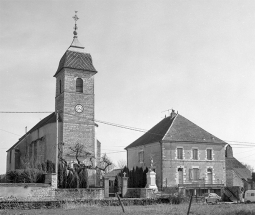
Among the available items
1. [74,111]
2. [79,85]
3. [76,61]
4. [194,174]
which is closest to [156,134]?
[194,174]

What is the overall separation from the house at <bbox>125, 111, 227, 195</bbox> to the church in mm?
6629

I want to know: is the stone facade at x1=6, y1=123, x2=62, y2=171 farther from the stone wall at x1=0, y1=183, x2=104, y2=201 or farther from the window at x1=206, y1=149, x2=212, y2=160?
the window at x1=206, y1=149, x2=212, y2=160

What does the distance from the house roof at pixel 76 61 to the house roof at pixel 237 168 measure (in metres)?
25.7

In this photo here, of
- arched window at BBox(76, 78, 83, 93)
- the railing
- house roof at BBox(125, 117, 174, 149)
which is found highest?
→ arched window at BBox(76, 78, 83, 93)

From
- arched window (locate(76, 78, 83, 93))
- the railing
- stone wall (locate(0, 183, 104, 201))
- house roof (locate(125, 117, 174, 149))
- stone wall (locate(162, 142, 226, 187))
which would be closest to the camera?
stone wall (locate(0, 183, 104, 201))

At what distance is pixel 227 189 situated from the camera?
129 ft

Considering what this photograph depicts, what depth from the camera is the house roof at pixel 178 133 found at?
43094 mm

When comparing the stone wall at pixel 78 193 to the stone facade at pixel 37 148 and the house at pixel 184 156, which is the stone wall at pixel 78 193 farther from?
the stone facade at pixel 37 148

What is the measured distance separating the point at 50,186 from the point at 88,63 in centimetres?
2044

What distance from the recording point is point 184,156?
42781 mm

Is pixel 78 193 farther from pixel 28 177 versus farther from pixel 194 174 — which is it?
pixel 194 174

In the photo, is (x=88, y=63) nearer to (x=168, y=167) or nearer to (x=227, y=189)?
(x=168, y=167)

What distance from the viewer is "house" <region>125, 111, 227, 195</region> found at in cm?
4147

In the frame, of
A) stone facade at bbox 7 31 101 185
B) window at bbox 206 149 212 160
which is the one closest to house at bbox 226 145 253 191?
window at bbox 206 149 212 160
